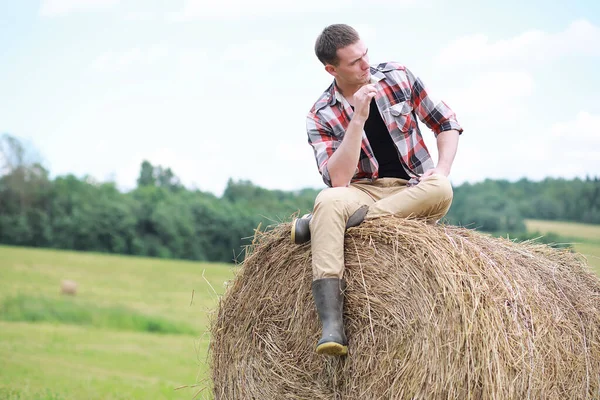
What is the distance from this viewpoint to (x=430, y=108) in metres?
5.11

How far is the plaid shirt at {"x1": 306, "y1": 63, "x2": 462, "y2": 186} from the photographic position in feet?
16.3

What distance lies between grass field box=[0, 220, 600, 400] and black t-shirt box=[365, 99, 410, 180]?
1500 millimetres

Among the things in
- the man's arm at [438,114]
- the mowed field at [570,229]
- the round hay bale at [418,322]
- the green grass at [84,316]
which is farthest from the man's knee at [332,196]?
the green grass at [84,316]

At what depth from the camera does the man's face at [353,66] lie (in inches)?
185

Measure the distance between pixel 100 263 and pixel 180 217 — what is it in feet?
50.3

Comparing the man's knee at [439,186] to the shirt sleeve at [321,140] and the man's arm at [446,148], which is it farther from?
the shirt sleeve at [321,140]

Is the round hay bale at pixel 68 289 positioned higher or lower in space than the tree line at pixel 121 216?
lower

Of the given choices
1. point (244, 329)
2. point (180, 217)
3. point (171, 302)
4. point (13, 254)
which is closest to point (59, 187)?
point (180, 217)

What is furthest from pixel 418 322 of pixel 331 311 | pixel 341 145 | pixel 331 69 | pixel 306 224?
pixel 331 69

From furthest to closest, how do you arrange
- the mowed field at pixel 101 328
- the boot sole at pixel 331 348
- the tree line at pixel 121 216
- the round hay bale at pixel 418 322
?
the tree line at pixel 121 216 < the mowed field at pixel 101 328 < the boot sole at pixel 331 348 < the round hay bale at pixel 418 322

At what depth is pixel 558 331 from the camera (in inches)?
177

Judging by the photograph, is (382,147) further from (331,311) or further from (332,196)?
(331,311)

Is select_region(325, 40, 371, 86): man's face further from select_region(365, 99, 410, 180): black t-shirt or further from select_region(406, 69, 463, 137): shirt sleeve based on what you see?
select_region(406, 69, 463, 137): shirt sleeve

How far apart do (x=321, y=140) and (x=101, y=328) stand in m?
16.3
